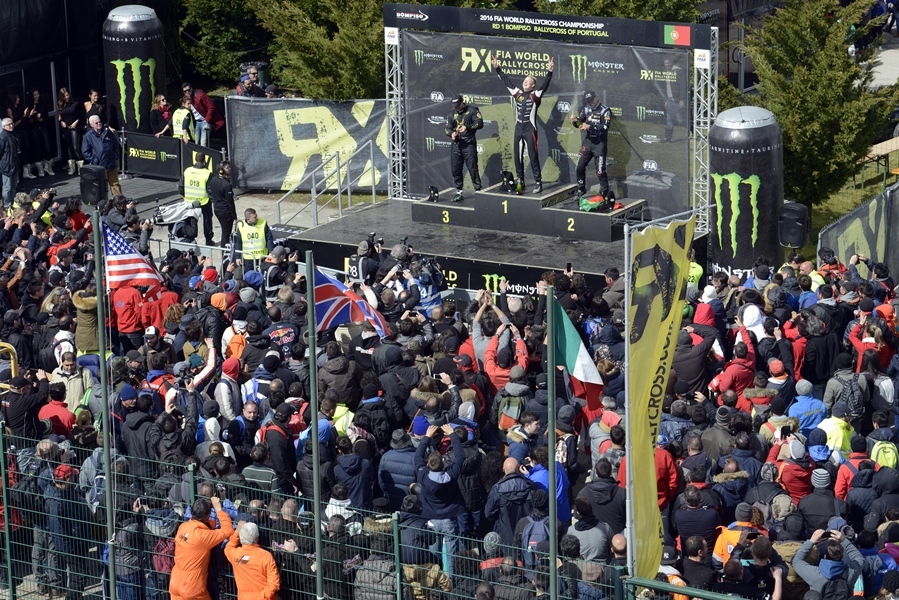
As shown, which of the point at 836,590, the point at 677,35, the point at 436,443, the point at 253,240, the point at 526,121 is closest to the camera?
the point at 836,590

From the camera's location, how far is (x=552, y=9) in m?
25.9

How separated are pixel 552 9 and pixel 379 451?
13.7 meters

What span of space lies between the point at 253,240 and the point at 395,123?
17.6ft

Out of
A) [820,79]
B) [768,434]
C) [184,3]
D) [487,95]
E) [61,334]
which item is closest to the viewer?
[768,434]

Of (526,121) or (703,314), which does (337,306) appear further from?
(526,121)

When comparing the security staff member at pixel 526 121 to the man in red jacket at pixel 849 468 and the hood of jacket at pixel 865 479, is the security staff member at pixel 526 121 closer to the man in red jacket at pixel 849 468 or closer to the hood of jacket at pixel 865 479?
the man in red jacket at pixel 849 468

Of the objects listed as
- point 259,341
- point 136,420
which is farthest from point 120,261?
point 136,420

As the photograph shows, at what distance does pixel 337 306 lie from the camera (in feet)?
50.6

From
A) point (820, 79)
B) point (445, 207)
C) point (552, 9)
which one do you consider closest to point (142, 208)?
point (445, 207)

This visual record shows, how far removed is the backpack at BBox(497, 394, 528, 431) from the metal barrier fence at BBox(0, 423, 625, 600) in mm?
1892

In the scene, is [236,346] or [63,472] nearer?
[63,472]

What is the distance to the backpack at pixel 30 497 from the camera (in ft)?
41.8

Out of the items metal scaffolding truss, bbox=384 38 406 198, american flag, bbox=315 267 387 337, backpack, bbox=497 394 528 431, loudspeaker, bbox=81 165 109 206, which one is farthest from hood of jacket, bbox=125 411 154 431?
metal scaffolding truss, bbox=384 38 406 198

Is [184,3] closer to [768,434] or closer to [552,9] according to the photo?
[552,9]
